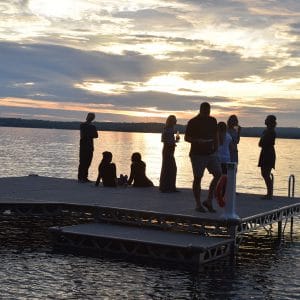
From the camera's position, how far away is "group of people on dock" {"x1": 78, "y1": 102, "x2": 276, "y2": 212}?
478 inches

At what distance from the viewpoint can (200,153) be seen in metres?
12.1

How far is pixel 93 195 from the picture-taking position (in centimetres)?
1496

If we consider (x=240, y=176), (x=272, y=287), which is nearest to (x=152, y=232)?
(x=272, y=287)

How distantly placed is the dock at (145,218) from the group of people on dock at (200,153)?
472 mm

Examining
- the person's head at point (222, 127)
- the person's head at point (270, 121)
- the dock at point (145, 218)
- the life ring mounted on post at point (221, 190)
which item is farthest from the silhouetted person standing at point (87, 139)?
the life ring mounted on post at point (221, 190)

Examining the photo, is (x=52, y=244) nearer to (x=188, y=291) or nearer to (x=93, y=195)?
(x=93, y=195)

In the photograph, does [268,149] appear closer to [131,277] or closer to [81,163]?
[81,163]

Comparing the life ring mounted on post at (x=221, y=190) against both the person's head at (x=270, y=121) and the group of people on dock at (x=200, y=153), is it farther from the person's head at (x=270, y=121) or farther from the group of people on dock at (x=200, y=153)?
the person's head at (x=270, y=121)

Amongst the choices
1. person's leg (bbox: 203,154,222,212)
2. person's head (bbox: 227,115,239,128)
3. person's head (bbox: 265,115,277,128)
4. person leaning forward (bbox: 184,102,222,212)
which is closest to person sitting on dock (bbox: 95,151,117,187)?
person's head (bbox: 227,115,239,128)

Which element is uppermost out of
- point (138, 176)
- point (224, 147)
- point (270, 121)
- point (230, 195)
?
point (270, 121)

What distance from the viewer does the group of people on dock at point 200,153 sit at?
12.1 m

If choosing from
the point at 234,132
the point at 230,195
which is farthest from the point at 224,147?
the point at 230,195

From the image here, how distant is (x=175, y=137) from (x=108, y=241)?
4310 millimetres

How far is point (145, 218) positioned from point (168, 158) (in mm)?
2449
